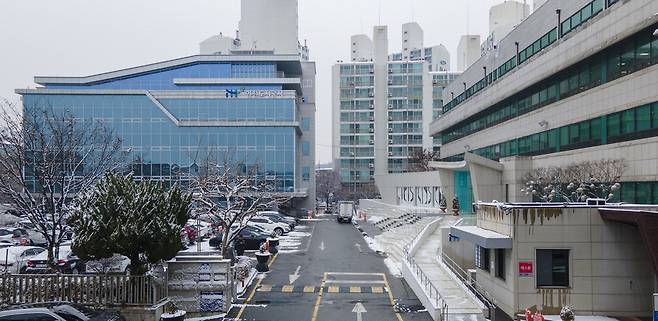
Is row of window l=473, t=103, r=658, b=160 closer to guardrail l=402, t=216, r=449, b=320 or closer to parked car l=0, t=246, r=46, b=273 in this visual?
guardrail l=402, t=216, r=449, b=320

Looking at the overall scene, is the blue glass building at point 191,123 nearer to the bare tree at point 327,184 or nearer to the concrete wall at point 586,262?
the concrete wall at point 586,262

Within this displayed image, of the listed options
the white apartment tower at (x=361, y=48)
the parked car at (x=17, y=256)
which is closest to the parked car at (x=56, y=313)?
the parked car at (x=17, y=256)

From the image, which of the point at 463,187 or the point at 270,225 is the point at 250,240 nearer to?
the point at 270,225

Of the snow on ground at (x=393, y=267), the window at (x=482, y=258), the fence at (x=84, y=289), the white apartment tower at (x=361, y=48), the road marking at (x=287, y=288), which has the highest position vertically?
the white apartment tower at (x=361, y=48)

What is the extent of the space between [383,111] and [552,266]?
→ 99794mm

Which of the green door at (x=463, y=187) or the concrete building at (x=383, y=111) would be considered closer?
the green door at (x=463, y=187)

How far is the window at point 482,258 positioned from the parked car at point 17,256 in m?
18.9

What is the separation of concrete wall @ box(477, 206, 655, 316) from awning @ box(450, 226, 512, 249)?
0.28 meters

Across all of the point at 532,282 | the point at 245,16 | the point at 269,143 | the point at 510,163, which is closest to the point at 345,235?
the point at 510,163

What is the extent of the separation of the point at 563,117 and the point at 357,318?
20765 mm

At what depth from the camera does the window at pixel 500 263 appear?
60.2 ft

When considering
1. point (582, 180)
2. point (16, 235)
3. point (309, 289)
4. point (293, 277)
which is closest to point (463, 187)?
point (582, 180)

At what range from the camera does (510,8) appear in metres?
101

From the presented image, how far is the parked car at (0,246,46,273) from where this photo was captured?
2583 centimetres
